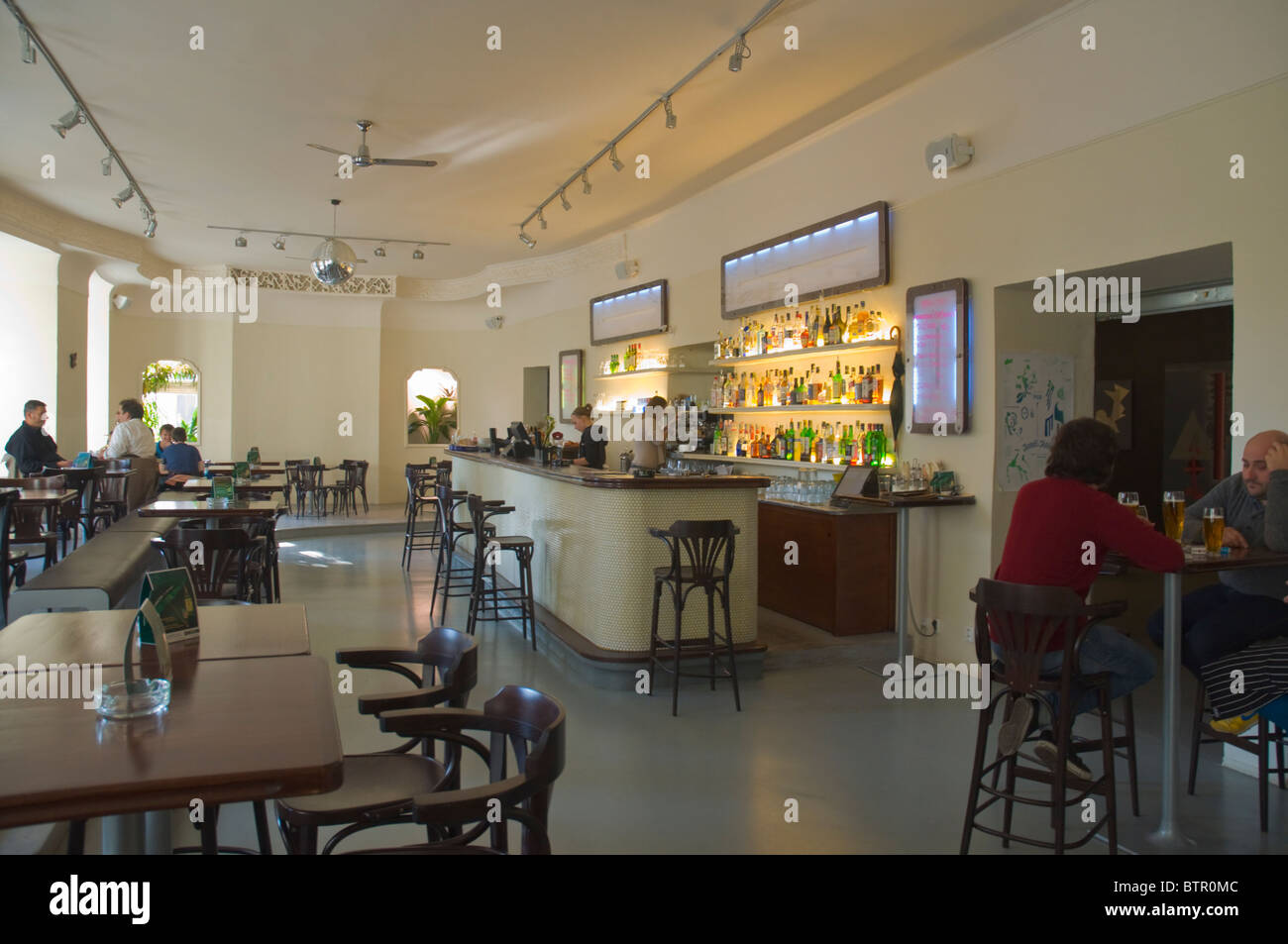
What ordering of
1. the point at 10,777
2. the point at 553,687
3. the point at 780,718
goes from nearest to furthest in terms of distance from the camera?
the point at 10,777, the point at 780,718, the point at 553,687

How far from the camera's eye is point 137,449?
9227mm

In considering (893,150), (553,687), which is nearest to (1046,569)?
(553,687)

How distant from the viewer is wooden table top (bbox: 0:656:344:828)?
1569 mm

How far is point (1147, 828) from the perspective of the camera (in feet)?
10.9

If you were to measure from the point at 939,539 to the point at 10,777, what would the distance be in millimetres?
4988

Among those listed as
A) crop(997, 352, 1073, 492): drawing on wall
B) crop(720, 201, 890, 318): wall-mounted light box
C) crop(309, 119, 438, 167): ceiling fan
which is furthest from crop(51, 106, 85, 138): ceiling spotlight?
crop(997, 352, 1073, 492): drawing on wall

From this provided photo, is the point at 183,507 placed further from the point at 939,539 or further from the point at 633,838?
the point at 939,539

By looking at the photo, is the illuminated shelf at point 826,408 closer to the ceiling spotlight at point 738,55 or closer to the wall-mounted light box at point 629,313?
the wall-mounted light box at point 629,313

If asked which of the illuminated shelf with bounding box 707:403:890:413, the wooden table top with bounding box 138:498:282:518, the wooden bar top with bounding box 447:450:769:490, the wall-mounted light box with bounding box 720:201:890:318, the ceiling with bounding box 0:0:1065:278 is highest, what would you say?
the ceiling with bounding box 0:0:1065:278

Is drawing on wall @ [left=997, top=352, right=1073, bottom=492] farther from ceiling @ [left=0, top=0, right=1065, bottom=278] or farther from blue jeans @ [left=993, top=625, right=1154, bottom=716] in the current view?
blue jeans @ [left=993, top=625, right=1154, bottom=716]

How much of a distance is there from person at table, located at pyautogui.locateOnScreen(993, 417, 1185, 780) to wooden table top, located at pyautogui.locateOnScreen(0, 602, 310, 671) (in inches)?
93.1

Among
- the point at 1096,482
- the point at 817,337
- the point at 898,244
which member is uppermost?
the point at 898,244

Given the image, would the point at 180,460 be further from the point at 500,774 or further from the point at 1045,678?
the point at 1045,678

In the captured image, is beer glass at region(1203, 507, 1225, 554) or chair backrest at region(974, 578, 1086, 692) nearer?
chair backrest at region(974, 578, 1086, 692)
